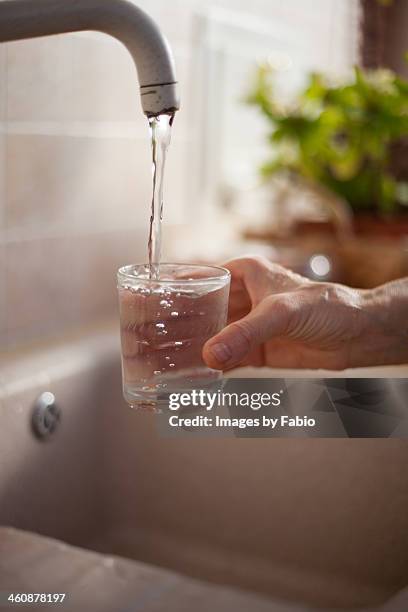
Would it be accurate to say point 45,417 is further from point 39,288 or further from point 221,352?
point 39,288

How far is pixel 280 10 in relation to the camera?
5.33ft

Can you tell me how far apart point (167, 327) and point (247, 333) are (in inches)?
2.3

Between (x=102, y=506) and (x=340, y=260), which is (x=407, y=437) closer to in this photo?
(x=102, y=506)

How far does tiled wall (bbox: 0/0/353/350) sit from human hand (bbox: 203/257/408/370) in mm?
483

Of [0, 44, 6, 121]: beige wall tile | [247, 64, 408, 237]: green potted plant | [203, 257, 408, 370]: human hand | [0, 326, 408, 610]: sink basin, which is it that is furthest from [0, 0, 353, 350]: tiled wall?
[203, 257, 408, 370]: human hand

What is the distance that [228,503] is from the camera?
58cm

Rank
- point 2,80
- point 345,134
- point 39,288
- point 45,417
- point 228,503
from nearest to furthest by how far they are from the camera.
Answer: point 228,503
point 45,417
point 2,80
point 39,288
point 345,134

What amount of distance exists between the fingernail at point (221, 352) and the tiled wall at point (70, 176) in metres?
0.56

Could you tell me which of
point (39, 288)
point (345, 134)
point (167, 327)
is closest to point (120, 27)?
point (167, 327)

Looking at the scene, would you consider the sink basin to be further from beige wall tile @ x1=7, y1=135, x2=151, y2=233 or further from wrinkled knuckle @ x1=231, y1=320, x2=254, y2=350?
beige wall tile @ x1=7, y1=135, x2=151, y2=233

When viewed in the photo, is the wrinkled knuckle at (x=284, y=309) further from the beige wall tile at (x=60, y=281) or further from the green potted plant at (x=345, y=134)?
the green potted plant at (x=345, y=134)

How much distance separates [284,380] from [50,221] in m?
0.62

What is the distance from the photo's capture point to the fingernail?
47 centimetres

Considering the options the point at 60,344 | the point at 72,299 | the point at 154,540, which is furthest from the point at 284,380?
the point at 72,299
